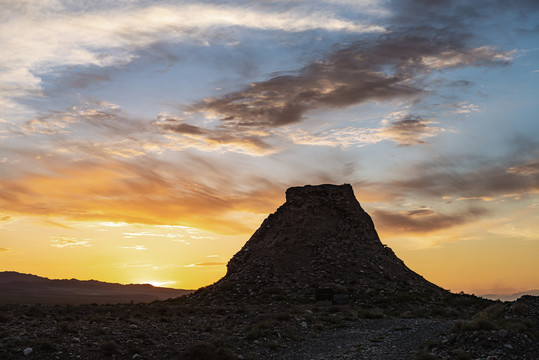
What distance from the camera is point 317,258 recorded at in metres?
51.3

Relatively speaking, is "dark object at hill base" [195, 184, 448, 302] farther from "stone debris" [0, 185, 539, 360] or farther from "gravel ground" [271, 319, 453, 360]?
"gravel ground" [271, 319, 453, 360]

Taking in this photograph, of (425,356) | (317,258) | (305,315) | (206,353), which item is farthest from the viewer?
(317,258)

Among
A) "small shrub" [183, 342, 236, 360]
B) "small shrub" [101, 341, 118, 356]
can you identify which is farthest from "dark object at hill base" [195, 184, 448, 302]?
"small shrub" [101, 341, 118, 356]

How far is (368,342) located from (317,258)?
27079 millimetres

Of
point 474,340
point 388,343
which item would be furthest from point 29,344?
point 474,340

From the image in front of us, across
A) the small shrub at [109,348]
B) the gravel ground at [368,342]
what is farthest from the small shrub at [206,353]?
the small shrub at [109,348]

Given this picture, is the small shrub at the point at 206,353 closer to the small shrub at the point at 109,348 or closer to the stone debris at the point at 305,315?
the stone debris at the point at 305,315

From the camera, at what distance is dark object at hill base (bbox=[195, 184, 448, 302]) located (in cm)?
4666

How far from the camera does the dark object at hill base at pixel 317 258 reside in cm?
4666

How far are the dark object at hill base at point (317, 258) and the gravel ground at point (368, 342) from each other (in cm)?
1327

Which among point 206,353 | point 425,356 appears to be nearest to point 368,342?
point 425,356

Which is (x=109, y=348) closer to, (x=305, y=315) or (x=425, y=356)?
(x=425, y=356)

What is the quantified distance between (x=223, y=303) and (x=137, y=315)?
50.8ft

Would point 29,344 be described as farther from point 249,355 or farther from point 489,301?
point 489,301
